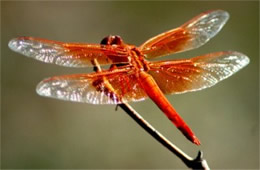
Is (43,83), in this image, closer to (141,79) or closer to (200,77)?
(141,79)

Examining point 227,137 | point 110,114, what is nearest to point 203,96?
point 227,137

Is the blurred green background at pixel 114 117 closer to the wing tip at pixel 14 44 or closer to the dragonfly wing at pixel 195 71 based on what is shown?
the dragonfly wing at pixel 195 71

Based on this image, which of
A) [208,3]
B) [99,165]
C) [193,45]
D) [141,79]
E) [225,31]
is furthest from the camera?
[208,3]

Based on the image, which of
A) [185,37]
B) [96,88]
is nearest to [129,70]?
[96,88]

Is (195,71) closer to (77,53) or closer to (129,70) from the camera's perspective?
(129,70)

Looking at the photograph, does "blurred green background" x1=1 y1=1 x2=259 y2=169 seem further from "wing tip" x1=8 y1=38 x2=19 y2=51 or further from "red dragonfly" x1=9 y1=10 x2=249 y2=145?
"wing tip" x1=8 y1=38 x2=19 y2=51
